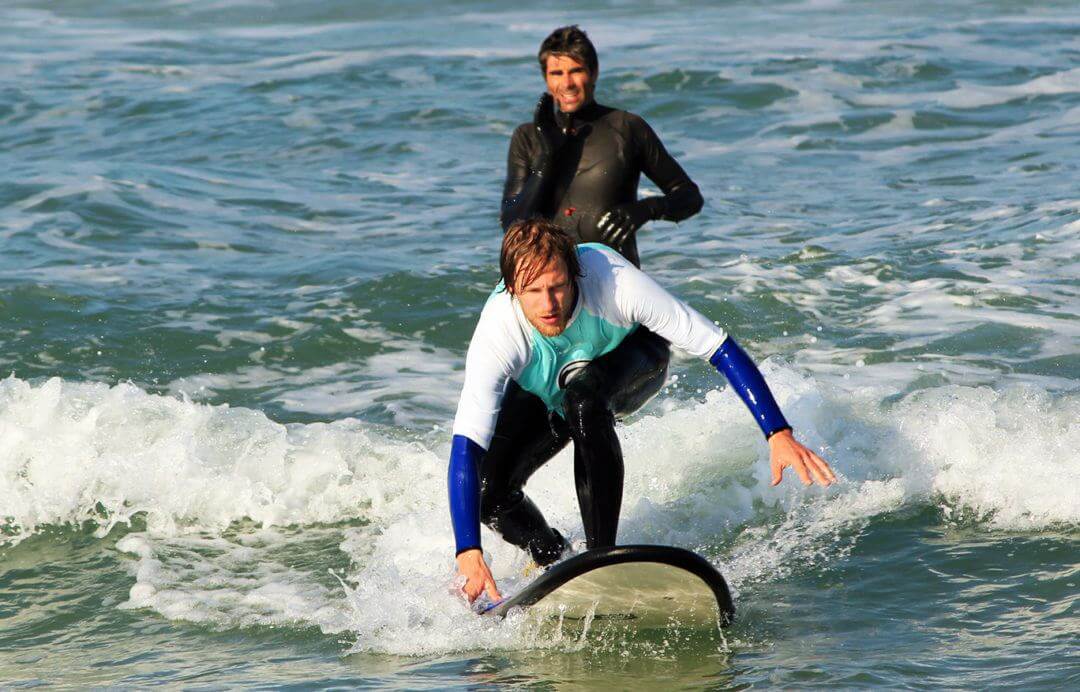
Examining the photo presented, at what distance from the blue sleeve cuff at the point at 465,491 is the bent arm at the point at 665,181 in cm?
136

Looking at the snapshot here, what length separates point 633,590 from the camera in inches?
184

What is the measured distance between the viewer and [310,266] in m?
10.6

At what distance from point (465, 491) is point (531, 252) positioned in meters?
0.78

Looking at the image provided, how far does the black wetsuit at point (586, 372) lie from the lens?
15.8ft

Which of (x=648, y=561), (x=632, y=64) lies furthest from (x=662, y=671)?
(x=632, y=64)

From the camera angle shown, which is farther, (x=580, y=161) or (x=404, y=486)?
(x=404, y=486)

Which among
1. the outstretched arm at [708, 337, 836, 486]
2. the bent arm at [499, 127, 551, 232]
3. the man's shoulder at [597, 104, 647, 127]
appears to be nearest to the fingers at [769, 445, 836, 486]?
the outstretched arm at [708, 337, 836, 486]

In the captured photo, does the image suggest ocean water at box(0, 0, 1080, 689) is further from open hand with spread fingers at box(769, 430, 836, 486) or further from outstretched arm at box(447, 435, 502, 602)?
open hand with spread fingers at box(769, 430, 836, 486)

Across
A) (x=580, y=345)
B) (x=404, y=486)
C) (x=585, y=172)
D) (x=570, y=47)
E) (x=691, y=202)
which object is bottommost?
(x=404, y=486)

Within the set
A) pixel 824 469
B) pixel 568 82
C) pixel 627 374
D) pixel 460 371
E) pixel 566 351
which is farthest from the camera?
pixel 460 371

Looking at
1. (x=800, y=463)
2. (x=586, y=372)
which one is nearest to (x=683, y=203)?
(x=586, y=372)

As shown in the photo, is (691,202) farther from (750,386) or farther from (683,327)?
(750,386)

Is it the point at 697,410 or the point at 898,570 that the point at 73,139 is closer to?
the point at 697,410

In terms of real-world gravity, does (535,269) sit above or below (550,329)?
above
